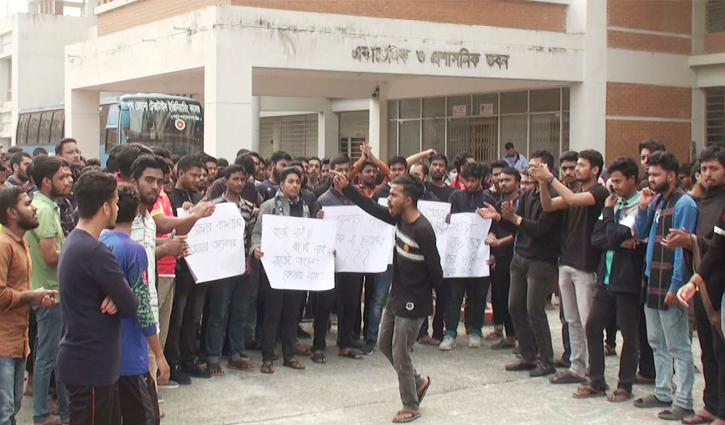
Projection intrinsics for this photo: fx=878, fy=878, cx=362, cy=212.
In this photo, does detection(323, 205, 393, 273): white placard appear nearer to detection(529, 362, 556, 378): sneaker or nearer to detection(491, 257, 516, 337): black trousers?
detection(491, 257, 516, 337): black trousers

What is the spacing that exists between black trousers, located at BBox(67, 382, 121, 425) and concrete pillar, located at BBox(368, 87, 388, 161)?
68.2ft

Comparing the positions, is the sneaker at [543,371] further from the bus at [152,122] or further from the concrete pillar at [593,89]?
the bus at [152,122]

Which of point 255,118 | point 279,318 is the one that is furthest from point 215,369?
point 255,118

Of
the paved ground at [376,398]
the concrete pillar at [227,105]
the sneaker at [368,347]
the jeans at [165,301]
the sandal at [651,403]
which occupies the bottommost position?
the paved ground at [376,398]

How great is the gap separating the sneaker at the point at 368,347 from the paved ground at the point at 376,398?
271 mm

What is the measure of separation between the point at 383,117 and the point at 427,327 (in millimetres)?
15977

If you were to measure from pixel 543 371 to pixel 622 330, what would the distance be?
1.19m

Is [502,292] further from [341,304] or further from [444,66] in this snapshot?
[444,66]

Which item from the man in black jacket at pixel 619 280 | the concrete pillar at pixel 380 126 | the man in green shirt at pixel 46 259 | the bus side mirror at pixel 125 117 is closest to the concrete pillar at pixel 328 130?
the concrete pillar at pixel 380 126

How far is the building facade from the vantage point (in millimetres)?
16047

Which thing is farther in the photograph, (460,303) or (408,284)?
(460,303)

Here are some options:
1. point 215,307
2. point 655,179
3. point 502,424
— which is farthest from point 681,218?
point 215,307

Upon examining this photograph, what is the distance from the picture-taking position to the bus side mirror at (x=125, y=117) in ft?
87.4

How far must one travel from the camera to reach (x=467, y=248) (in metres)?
9.82
